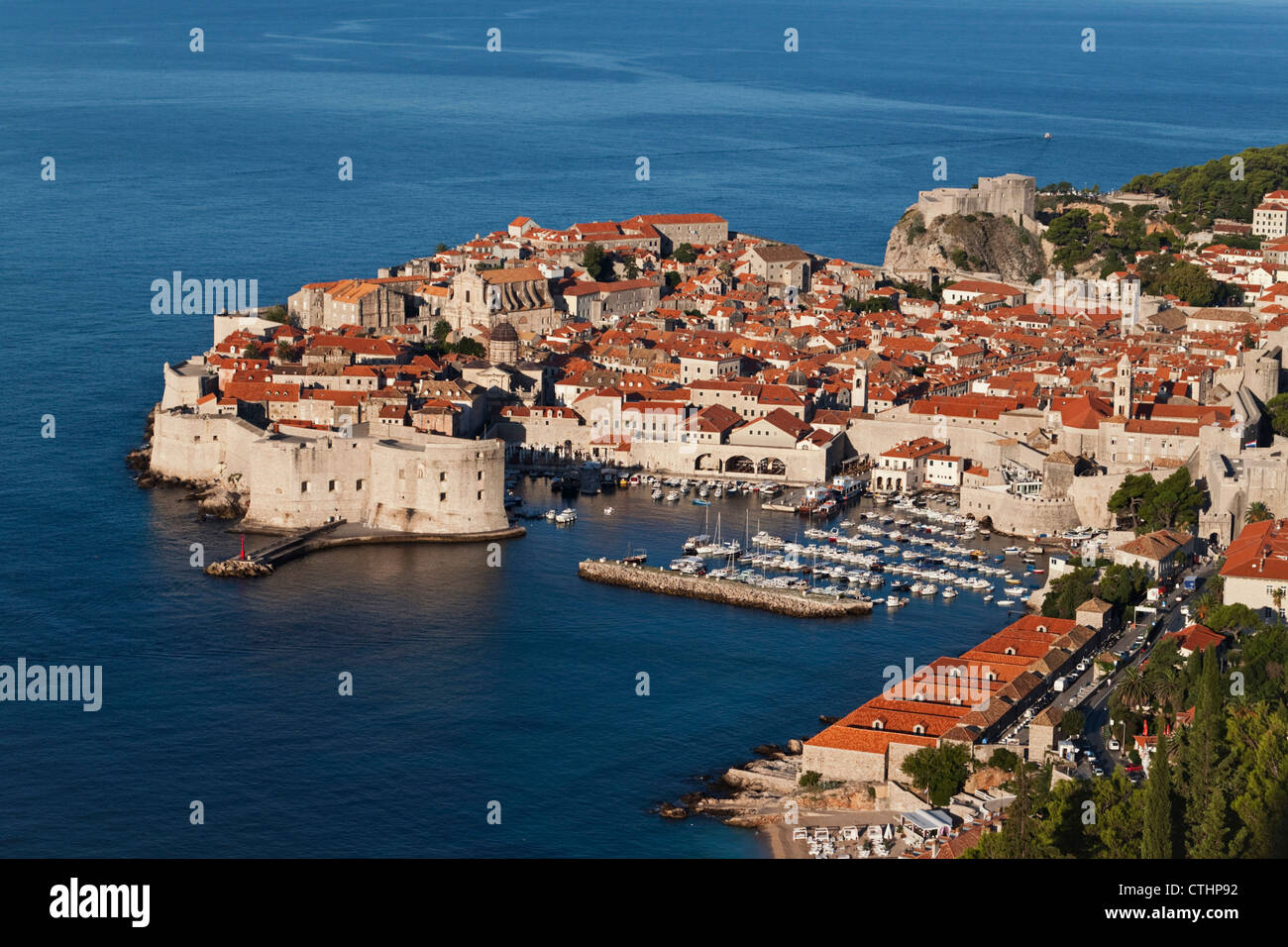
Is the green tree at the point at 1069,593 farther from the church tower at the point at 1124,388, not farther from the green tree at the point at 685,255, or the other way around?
the green tree at the point at 685,255

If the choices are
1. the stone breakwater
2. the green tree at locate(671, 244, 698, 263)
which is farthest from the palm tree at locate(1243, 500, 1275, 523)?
the green tree at locate(671, 244, 698, 263)

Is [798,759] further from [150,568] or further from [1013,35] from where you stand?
[1013,35]

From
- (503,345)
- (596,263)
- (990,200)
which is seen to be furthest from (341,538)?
(990,200)

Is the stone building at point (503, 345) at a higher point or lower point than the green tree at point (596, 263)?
lower

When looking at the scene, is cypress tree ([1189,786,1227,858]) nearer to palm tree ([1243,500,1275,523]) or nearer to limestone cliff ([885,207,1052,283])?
palm tree ([1243,500,1275,523])

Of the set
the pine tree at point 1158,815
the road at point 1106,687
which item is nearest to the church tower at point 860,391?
the road at point 1106,687
